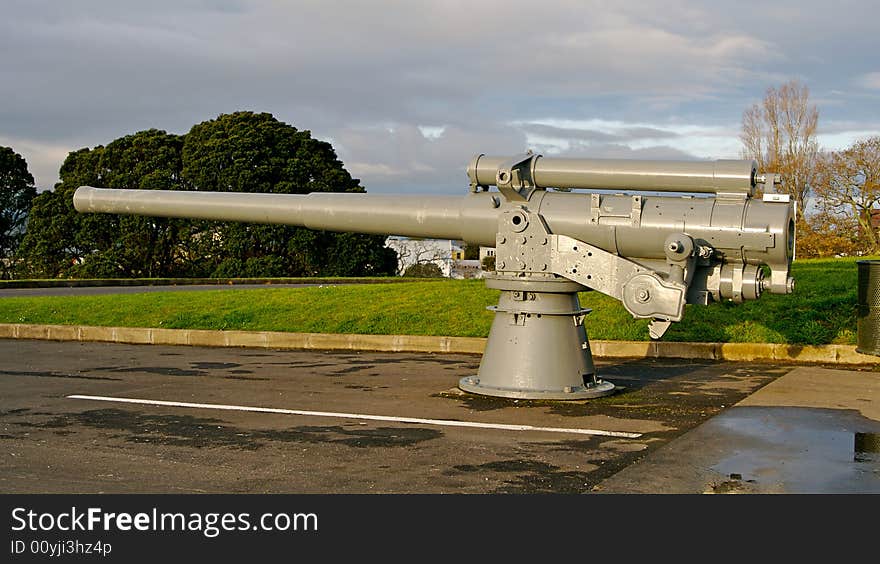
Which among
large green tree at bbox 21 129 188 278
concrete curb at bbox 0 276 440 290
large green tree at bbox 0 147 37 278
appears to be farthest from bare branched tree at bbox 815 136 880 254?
large green tree at bbox 0 147 37 278

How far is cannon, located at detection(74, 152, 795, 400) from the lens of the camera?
8438mm

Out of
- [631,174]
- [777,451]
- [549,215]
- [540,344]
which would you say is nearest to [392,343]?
[540,344]

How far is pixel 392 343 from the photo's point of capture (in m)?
13.8

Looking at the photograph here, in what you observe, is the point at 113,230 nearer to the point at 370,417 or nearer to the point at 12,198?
the point at 12,198

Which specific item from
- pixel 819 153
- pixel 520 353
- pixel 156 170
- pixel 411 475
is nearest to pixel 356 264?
pixel 156 170

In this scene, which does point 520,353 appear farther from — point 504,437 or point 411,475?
point 411,475

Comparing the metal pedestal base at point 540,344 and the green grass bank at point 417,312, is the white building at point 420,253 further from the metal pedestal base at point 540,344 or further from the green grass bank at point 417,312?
the metal pedestal base at point 540,344

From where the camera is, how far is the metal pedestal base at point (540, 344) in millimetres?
8961

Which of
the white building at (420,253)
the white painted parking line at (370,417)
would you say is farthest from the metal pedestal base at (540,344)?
the white building at (420,253)

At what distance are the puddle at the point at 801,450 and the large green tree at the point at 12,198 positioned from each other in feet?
154

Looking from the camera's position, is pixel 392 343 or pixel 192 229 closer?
pixel 392 343

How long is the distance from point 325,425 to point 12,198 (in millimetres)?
46795

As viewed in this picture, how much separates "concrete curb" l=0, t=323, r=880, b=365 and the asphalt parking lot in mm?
554

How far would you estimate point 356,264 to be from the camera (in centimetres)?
4500
